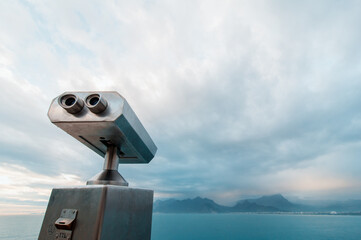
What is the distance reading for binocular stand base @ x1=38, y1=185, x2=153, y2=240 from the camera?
1.93 meters

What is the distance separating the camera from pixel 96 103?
2.21 metres

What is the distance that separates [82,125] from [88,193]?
0.85m

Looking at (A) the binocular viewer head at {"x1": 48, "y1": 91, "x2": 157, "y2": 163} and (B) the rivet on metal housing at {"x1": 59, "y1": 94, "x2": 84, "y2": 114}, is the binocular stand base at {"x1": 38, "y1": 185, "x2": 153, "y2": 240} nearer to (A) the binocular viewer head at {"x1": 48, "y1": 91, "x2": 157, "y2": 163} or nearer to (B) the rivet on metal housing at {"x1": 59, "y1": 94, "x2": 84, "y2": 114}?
(A) the binocular viewer head at {"x1": 48, "y1": 91, "x2": 157, "y2": 163}

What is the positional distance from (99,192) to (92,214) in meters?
0.23

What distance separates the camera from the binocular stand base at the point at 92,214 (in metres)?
1.93

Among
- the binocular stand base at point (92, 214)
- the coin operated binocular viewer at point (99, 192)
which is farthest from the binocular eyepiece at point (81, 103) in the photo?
the binocular stand base at point (92, 214)

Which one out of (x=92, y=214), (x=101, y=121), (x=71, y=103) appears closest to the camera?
(x=92, y=214)

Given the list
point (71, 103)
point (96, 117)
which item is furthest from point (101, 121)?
point (71, 103)

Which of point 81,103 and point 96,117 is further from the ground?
point 81,103

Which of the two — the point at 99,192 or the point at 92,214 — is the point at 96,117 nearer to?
the point at 99,192

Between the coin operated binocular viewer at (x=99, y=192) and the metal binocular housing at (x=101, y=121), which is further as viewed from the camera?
the metal binocular housing at (x=101, y=121)

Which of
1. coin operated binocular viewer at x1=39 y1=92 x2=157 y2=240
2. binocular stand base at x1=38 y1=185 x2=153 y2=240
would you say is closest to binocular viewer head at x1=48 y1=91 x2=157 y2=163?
coin operated binocular viewer at x1=39 y1=92 x2=157 y2=240

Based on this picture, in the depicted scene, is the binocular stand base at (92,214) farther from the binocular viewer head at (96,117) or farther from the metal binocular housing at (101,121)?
the binocular viewer head at (96,117)

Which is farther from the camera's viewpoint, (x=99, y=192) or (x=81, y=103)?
(x=81, y=103)
